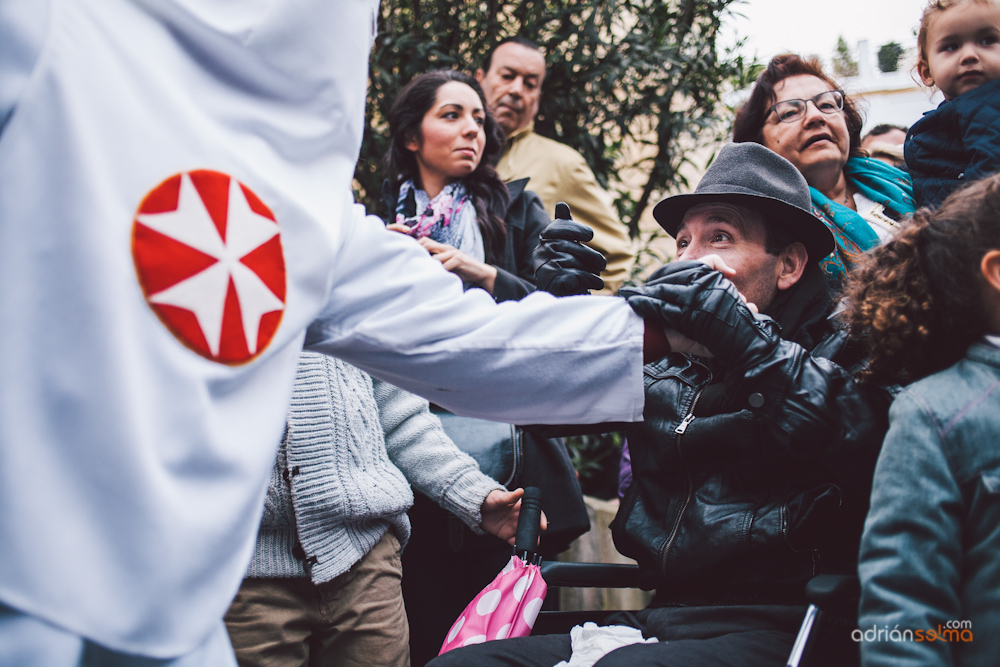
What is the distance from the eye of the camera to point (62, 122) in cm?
92

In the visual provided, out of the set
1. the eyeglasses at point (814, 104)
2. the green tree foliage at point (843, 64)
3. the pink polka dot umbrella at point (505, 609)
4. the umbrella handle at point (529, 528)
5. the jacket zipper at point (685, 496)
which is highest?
the green tree foliage at point (843, 64)

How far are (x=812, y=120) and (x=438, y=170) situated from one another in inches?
57.8

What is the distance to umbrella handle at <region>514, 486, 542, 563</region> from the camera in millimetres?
2062

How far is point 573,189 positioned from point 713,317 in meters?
2.38

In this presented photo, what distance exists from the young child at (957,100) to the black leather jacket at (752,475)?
87cm

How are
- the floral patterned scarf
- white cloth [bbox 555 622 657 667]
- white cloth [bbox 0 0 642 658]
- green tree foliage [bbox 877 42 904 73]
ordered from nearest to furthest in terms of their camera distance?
white cloth [bbox 0 0 642 658], white cloth [bbox 555 622 657 667], the floral patterned scarf, green tree foliage [bbox 877 42 904 73]

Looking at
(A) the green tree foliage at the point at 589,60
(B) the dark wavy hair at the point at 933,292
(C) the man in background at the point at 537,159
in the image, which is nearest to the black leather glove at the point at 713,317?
(B) the dark wavy hair at the point at 933,292

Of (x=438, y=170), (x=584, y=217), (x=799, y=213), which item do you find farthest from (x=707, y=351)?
(x=584, y=217)

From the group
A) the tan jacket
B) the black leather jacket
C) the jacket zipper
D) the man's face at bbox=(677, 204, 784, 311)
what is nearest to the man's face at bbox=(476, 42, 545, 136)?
the tan jacket

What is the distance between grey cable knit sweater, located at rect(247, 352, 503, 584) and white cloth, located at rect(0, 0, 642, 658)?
0.95m

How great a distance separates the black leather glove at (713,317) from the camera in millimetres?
1555

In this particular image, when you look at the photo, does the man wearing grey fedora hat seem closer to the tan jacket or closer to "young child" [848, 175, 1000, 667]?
"young child" [848, 175, 1000, 667]

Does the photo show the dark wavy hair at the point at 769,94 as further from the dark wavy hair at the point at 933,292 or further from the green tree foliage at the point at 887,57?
the green tree foliage at the point at 887,57

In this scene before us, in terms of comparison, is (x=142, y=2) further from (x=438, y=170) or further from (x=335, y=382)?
(x=438, y=170)
